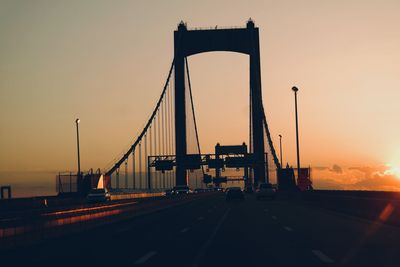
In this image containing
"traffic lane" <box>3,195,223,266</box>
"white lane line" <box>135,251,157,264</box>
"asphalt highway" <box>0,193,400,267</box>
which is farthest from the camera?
"traffic lane" <box>3,195,223,266</box>

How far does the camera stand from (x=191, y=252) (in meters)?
17.8

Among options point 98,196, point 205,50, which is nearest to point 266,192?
point 98,196

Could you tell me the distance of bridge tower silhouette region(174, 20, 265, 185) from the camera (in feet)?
347

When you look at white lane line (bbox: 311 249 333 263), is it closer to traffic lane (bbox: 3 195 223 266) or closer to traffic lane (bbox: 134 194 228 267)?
traffic lane (bbox: 134 194 228 267)

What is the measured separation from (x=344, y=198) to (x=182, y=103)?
70374 millimetres

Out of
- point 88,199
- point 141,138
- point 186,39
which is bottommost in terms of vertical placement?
point 88,199

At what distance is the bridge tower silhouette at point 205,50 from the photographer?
347ft

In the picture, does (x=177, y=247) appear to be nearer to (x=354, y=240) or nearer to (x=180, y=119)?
(x=354, y=240)

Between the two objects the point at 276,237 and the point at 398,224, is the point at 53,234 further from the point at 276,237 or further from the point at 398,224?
the point at 398,224

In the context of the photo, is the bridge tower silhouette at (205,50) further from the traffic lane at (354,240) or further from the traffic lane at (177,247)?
the traffic lane at (177,247)

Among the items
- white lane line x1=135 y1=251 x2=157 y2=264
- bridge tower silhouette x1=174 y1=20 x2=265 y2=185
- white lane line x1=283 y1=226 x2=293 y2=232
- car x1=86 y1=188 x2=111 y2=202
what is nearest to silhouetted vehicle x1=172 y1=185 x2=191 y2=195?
bridge tower silhouette x1=174 y1=20 x2=265 y2=185

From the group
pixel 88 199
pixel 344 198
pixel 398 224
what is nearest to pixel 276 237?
pixel 398 224

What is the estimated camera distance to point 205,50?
107438 mm

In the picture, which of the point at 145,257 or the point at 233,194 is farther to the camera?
the point at 233,194
